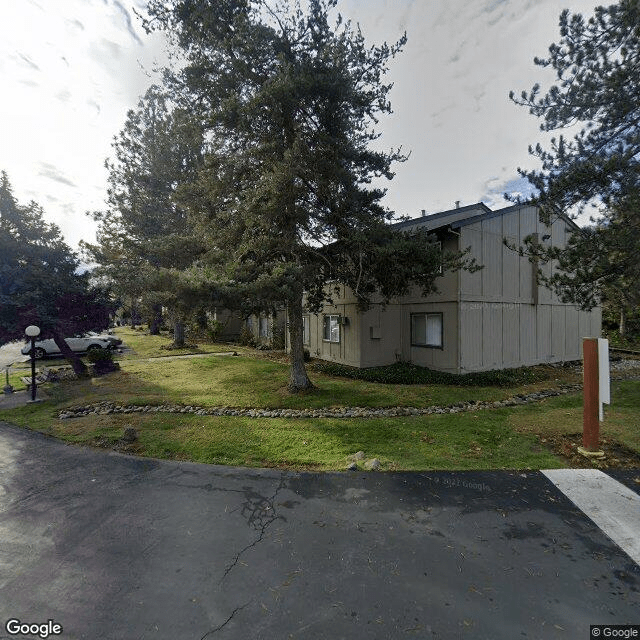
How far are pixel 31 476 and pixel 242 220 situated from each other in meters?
7.40

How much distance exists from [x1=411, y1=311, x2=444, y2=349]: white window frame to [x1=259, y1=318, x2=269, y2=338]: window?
12.3 metres

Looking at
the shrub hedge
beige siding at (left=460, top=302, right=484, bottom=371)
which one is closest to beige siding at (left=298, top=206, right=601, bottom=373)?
beige siding at (left=460, top=302, right=484, bottom=371)

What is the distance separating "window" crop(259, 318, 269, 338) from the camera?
24.0m

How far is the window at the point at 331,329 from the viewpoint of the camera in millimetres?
15748

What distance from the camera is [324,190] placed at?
962 cm

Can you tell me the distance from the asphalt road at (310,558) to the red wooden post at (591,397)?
0.73 meters

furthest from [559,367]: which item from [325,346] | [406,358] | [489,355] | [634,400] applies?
[325,346]

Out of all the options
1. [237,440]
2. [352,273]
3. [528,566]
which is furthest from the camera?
[352,273]

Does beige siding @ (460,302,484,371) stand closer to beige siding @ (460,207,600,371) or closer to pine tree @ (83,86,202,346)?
beige siding @ (460,207,600,371)

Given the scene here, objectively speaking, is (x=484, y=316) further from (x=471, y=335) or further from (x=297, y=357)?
(x=297, y=357)

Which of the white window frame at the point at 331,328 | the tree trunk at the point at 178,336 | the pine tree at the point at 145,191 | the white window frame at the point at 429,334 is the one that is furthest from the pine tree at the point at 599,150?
the tree trunk at the point at 178,336

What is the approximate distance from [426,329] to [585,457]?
321 inches

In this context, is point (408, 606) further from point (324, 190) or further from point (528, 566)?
point (324, 190)

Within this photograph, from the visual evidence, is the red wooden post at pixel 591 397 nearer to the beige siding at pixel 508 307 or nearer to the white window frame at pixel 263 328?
the beige siding at pixel 508 307
